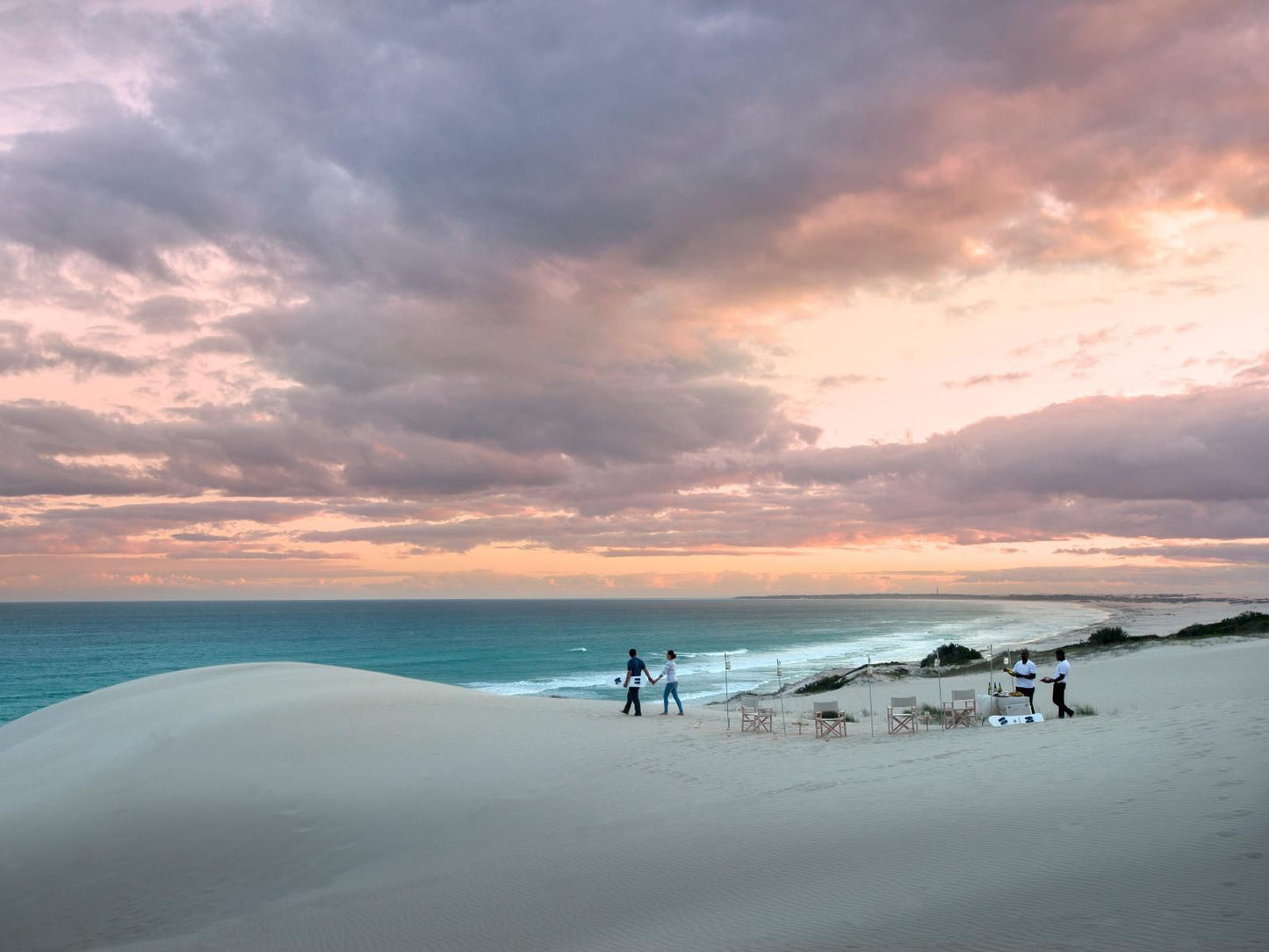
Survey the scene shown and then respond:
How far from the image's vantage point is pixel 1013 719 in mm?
16891

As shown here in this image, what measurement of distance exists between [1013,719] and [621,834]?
10.1m

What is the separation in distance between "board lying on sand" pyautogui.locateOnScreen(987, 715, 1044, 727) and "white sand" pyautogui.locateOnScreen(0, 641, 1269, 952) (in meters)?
1.18

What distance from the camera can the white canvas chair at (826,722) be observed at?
1731cm

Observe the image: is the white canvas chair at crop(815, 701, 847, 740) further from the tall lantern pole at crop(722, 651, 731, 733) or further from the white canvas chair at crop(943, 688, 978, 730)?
the white canvas chair at crop(943, 688, 978, 730)

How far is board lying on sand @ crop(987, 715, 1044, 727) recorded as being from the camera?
16.8m

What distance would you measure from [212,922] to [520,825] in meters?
3.95

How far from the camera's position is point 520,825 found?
11.8 meters

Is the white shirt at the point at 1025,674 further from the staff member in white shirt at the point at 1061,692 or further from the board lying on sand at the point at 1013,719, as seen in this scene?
the board lying on sand at the point at 1013,719

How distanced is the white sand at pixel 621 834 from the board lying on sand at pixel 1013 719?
3.87 feet

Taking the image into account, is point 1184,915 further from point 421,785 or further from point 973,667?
point 973,667

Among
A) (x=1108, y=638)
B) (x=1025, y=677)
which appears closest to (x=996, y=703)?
(x=1025, y=677)

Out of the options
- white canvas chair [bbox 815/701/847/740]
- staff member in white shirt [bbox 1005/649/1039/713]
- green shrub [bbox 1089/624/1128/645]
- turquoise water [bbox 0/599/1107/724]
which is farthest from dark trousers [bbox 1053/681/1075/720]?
green shrub [bbox 1089/624/1128/645]

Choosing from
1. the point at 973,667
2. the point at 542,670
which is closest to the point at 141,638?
the point at 542,670

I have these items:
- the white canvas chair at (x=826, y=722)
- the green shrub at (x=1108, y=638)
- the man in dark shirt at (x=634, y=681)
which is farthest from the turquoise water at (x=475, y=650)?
the white canvas chair at (x=826, y=722)
